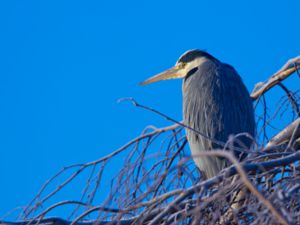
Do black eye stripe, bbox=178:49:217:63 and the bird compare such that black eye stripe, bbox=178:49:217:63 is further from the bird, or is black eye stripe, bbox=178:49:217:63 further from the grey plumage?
the grey plumage

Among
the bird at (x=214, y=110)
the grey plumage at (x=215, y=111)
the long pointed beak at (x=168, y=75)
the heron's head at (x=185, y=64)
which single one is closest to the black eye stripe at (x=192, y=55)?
the heron's head at (x=185, y=64)

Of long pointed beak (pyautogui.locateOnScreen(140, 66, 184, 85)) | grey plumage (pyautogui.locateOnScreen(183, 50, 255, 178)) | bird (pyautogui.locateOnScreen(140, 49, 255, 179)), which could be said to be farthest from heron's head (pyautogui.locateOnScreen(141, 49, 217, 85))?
grey plumage (pyautogui.locateOnScreen(183, 50, 255, 178))

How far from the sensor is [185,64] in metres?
6.56

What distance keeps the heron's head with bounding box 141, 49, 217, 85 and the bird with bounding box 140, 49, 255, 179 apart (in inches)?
20.9

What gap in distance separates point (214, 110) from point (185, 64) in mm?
1604

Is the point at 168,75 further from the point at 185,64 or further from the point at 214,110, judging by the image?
the point at 214,110

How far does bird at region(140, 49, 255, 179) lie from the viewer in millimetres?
4871

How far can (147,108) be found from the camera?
8.00ft

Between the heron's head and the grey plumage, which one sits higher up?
the heron's head

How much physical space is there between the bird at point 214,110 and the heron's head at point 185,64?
0.53 meters

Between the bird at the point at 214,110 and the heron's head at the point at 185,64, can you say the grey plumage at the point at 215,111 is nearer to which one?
the bird at the point at 214,110

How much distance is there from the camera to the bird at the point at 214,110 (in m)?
4.87

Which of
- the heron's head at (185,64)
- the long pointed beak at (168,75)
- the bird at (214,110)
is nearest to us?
the bird at (214,110)

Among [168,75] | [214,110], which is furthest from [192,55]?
[214,110]
